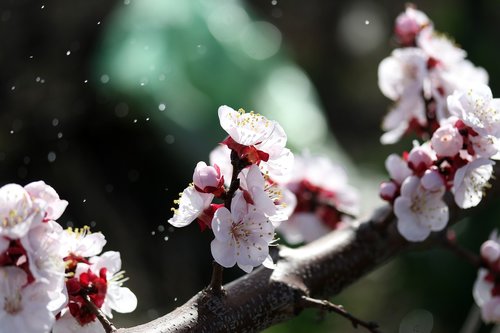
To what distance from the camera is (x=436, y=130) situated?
2.39ft

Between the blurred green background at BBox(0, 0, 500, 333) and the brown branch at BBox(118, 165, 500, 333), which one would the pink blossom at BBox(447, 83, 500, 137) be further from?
the blurred green background at BBox(0, 0, 500, 333)

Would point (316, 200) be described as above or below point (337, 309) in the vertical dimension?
below

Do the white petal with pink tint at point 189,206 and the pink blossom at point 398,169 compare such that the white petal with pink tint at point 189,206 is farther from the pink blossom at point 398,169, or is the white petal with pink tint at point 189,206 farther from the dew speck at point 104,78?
the dew speck at point 104,78

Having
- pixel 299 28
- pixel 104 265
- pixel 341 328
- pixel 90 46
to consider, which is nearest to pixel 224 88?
pixel 90 46

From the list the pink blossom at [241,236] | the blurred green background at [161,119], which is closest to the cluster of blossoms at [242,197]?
the pink blossom at [241,236]

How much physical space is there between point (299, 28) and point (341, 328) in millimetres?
1820

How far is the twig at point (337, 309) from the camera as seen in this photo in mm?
639

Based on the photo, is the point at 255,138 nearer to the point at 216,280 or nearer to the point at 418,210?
the point at 216,280

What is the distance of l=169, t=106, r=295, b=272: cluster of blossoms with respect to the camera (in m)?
0.59

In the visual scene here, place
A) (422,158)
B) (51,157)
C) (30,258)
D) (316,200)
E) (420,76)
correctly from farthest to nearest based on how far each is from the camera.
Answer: (51,157) < (316,200) < (420,76) < (422,158) < (30,258)

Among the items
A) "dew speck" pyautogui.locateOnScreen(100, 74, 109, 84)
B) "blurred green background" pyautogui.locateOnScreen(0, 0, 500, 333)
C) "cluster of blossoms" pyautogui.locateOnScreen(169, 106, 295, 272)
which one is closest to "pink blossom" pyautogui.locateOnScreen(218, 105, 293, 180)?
"cluster of blossoms" pyautogui.locateOnScreen(169, 106, 295, 272)

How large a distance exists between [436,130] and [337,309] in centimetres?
20

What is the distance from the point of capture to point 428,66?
0.95 meters

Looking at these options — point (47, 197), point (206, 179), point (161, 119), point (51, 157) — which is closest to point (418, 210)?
point (206, 179)
